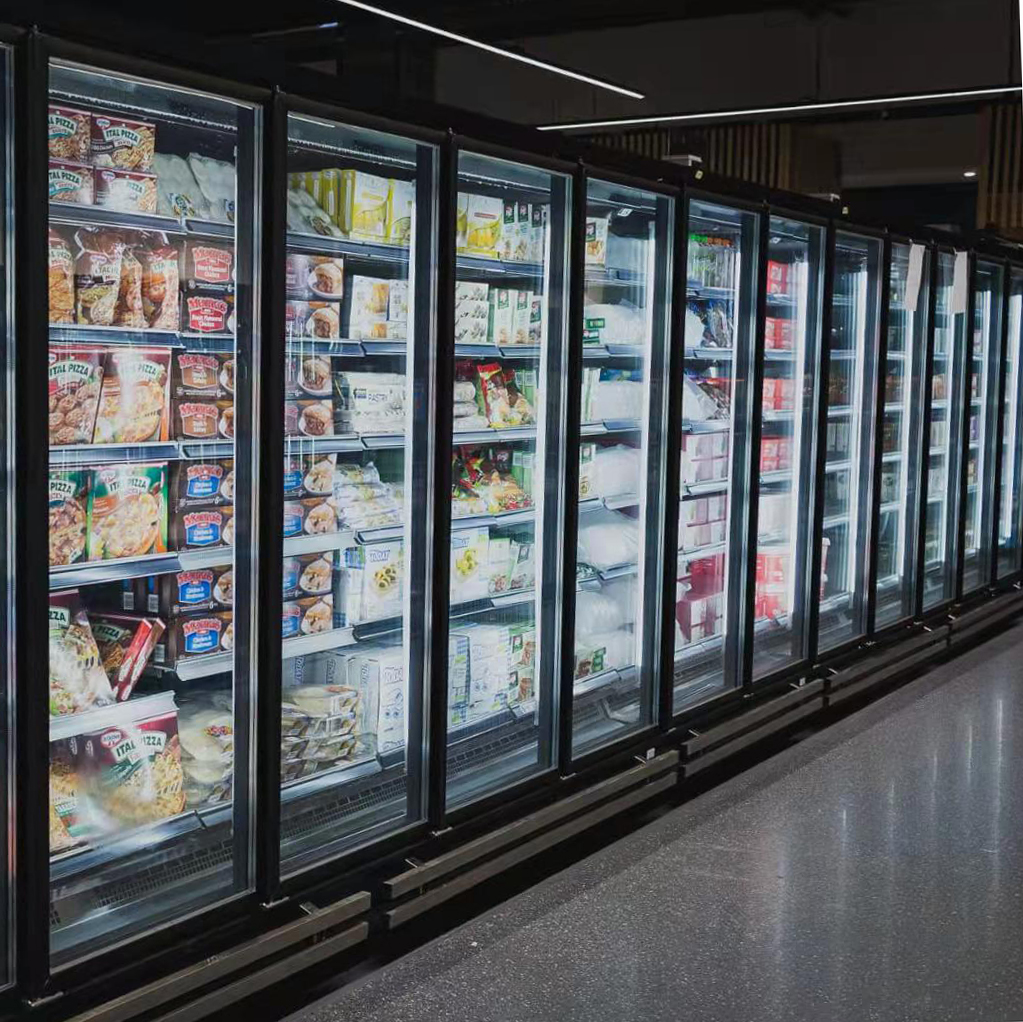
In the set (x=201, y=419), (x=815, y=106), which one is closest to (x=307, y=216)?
(x=201, y=419)

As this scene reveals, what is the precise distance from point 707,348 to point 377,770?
6.45ft

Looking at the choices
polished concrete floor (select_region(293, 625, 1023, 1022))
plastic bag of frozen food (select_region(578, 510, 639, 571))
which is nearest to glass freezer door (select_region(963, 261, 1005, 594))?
polished concrete floor (select_region(293, 625, 1023, 1022))

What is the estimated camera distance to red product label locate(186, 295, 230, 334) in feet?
9.16

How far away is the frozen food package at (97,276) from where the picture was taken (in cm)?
262

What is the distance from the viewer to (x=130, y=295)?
271 centimetres

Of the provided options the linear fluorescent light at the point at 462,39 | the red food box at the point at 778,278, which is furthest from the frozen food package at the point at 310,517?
the linear fluorescent light at the point at 462,39

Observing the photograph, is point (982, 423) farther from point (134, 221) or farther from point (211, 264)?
point (134, 221)

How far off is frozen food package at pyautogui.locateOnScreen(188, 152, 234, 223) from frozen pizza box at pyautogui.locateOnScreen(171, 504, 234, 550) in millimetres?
641

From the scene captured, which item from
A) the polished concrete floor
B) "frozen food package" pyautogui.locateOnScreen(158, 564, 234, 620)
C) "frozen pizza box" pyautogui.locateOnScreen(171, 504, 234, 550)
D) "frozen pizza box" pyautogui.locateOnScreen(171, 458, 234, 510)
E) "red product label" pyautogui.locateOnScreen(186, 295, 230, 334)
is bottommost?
the polished concrete floor

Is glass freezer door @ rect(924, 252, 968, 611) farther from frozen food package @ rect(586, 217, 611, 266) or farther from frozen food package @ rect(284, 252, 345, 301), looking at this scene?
frozen food package @ rect(284, 252, 345, 301)

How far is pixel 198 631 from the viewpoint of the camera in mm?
2920

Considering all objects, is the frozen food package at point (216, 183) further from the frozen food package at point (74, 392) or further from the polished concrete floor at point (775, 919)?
the polished concrete floor at point (775, 919)

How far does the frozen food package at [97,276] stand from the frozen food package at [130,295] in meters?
0.01

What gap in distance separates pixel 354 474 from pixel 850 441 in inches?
115
